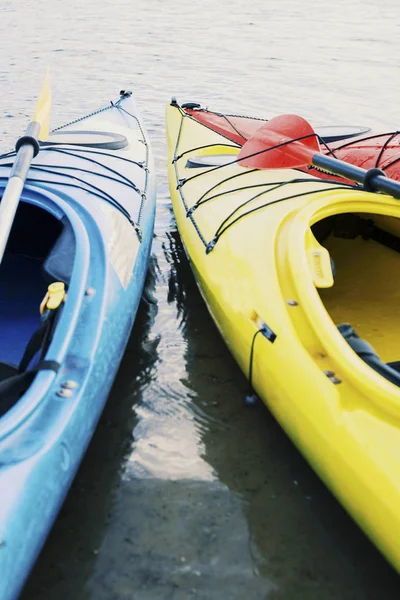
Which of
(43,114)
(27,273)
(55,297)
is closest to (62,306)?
(55,297)

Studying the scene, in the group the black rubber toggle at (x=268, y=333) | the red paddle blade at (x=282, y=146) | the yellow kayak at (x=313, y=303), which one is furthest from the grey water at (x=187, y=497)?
the red paddle blade at (x=282, y=146)

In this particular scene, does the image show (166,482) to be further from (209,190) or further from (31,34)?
(31,34)

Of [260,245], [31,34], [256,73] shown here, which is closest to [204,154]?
[260,245]

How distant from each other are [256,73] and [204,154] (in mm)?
5255

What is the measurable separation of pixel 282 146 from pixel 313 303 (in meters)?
1.42

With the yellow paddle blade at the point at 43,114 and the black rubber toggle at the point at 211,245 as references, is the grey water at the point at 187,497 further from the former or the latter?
the yellow paddle blade at the point at 43,114

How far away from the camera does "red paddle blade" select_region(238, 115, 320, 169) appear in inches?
126

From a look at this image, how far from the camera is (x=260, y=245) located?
2541 millimetres

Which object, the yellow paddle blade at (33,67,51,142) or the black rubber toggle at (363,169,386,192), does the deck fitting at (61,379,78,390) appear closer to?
the black rubber toggle at (363,169,386,192)

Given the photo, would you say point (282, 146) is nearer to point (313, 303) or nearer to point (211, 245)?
point (211, 245)

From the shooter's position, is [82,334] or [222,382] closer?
[82,334]

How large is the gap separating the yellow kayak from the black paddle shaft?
0.05 m

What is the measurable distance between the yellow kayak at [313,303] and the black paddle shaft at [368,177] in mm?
47

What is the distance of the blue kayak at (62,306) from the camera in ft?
5.38
